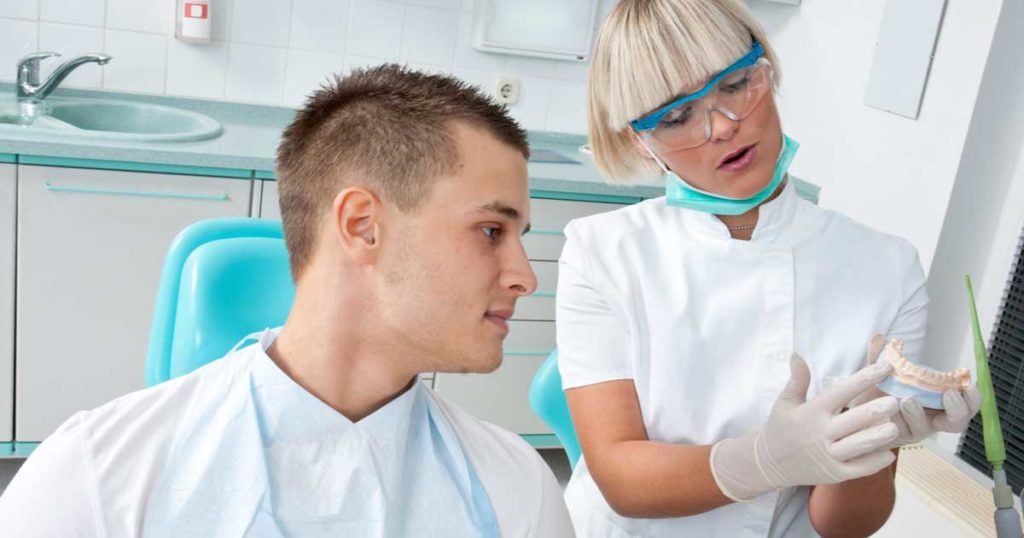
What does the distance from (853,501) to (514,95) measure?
231 centimetres

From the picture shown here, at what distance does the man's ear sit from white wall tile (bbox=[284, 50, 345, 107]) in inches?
86.3

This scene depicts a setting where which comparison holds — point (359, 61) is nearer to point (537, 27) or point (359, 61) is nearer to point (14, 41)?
point (537, 27)

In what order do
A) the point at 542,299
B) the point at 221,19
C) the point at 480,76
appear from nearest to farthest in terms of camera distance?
1. the point at 221,19
2. the point at 542,299
3. the point at 480,76

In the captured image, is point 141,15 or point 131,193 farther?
point 141,15

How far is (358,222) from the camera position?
1.17 meters

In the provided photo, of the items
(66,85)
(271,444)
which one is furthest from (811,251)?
(66,85)

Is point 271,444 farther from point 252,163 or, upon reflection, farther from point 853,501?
point 252,163

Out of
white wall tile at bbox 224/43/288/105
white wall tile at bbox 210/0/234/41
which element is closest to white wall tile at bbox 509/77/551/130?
white wall tile at bbox 224/43/288/105

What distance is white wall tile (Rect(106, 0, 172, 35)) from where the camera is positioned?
9.89ft

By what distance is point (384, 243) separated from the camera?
1.17 meters

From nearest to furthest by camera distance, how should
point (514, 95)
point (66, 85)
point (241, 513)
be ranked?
1. point (241, 513)
2. point (66, 85)
3. point (514, 95)

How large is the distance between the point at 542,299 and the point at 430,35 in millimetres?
942

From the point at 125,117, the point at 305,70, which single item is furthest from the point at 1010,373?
the point at 125,117

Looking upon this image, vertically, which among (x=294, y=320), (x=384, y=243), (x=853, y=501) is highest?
(x=384, y=243)
